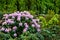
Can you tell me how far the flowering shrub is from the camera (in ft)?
18.2

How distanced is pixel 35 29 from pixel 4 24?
731 mm

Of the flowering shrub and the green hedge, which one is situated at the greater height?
the flowering shrub

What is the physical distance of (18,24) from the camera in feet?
18.6

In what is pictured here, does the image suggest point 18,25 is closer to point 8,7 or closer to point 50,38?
point 50,38

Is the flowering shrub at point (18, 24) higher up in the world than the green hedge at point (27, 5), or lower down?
higher up

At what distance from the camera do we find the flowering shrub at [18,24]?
5.56m

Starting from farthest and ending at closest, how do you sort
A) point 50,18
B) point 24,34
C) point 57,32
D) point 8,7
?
point 8,7 → point 50,18 → point 57,32 → point 24,34

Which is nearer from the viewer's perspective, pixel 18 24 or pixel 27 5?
pixel 18 24

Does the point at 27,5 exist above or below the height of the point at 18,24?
below

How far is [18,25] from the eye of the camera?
566 centimetres

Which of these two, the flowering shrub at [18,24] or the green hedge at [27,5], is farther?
the green hedge at [27,5]

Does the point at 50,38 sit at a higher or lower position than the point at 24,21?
lower

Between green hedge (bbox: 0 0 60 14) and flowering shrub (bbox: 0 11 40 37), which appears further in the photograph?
green hedge (bbox: 0 0 60 14)

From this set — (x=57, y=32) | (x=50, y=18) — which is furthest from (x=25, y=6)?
(x=57, y=32)
